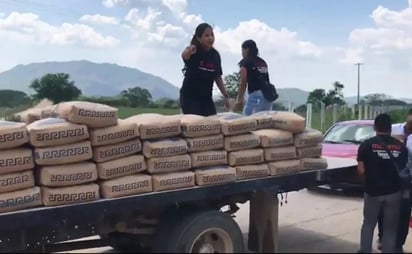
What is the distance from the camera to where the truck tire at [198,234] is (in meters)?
3.88

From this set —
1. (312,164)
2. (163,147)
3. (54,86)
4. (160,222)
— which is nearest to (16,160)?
(163,147)

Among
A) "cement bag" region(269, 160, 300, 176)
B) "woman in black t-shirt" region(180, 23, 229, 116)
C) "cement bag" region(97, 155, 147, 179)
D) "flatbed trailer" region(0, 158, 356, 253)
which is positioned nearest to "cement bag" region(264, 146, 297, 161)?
"cement bag" region(269, 160, 300, 176)

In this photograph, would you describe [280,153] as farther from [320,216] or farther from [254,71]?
[320,216]

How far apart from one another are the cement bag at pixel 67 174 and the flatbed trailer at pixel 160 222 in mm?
163

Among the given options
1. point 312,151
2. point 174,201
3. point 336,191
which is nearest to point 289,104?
point 336,191

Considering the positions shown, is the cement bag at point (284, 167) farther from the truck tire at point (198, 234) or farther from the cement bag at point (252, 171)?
the truck tire at point (198, 234)

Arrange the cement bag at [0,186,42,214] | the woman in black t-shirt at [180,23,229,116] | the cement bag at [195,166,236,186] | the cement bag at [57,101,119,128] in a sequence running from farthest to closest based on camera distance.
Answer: the woman in black t-shirt at [180,23,229,116]
the cement bag at [195,166,236,186]
the cement bag at [57,101,119,128]
the cement bag at [0,186,42,214]

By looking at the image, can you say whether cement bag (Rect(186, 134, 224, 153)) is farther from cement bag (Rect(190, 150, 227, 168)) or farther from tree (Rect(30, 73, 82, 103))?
tree (Rect(30, 73, 82, 103))

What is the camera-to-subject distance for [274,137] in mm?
4754

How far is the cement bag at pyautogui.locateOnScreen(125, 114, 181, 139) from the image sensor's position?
4055 millimetres

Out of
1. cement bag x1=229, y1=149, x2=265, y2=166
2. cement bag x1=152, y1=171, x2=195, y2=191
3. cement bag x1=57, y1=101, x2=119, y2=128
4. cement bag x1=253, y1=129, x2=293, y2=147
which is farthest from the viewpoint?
cement bag x1=253, y1=129, x2=293, y2=147

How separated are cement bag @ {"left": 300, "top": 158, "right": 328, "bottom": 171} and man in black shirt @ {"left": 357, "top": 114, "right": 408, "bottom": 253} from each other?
0.37 m

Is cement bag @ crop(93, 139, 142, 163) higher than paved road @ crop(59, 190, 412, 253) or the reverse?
→ higher

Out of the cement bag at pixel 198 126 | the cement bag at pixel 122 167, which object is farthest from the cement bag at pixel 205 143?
the cement bag at pixel 122 167
